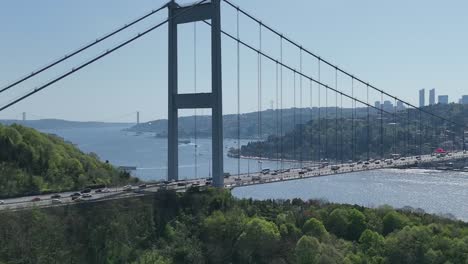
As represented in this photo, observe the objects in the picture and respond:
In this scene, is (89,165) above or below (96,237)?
above

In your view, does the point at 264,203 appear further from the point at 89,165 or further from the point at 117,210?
the point at 89,165

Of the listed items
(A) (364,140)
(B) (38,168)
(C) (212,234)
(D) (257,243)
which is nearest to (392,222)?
(D) (257,243)

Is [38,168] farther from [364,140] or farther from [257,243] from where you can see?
[364,140]

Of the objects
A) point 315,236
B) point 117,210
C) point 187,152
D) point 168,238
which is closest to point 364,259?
point 315,236

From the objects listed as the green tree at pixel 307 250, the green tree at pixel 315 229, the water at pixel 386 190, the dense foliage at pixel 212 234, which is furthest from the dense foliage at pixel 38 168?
the water at pixel 386 190

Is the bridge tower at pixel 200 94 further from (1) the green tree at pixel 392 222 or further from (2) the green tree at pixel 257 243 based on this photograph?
(1) the green tree at pixel 392 222

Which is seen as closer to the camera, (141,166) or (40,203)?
(40,203)
